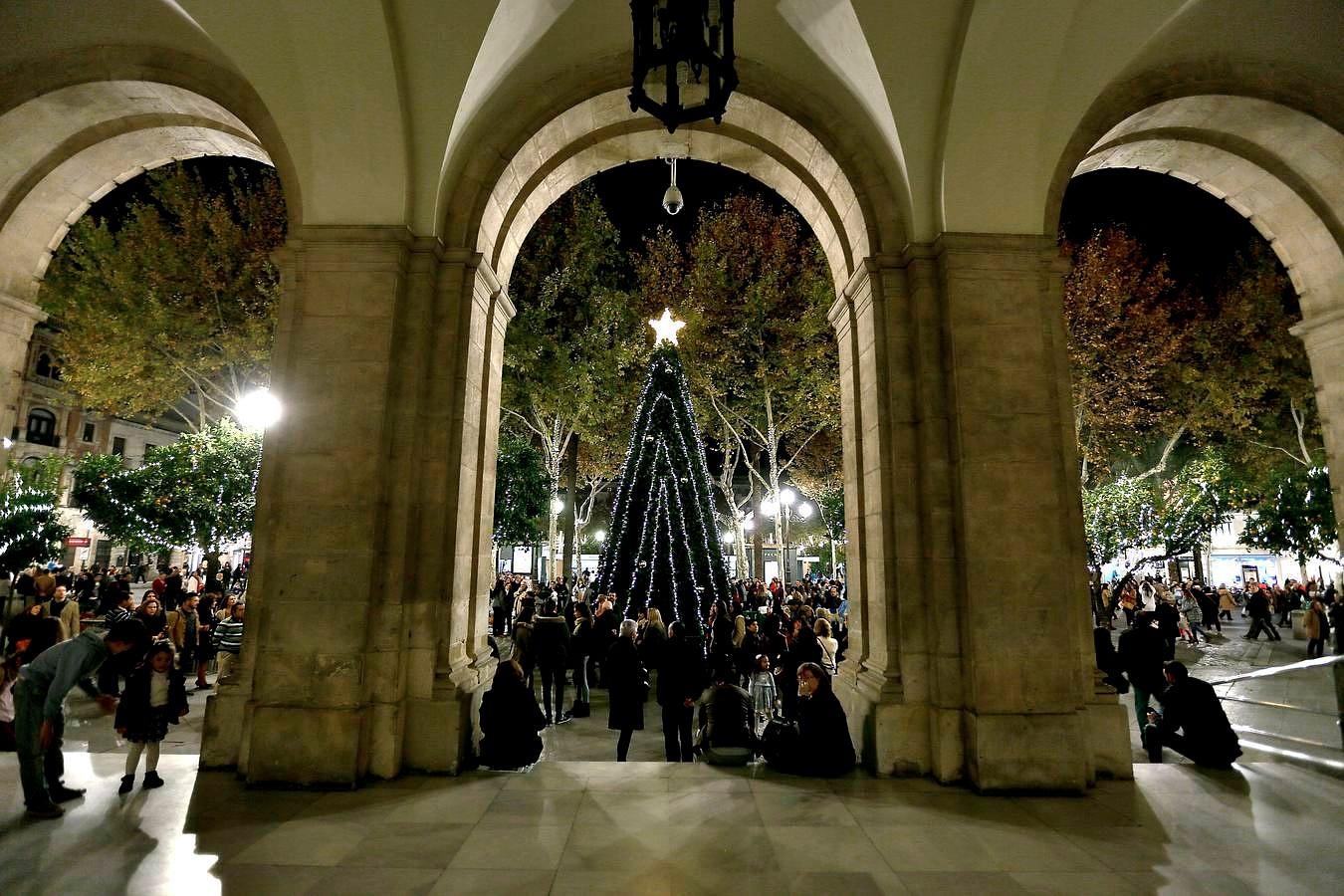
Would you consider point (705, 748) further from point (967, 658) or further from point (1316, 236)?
point (1316, 236)

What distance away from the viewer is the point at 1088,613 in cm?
568

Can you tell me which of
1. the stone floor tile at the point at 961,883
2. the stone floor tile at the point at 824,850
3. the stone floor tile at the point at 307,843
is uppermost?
the stone floor tile at the point at 824,850

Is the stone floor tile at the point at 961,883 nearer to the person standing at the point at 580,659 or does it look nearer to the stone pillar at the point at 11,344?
the person standing at the point at 580,659

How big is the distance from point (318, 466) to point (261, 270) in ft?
45.7

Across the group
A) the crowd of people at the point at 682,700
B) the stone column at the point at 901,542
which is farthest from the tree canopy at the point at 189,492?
the stone column at the point at 901,542

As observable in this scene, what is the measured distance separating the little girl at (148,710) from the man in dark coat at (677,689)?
405 centimetres

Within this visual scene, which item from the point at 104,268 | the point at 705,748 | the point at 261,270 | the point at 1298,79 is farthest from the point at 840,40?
the point at 104,268

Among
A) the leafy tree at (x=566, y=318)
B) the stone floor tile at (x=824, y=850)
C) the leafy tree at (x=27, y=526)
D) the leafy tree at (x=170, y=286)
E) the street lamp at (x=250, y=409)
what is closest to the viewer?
the stone floor tile at (x=824, y=850)

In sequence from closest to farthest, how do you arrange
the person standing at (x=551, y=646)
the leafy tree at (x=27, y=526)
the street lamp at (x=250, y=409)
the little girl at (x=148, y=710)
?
the little girl at (x=148, y=710) → the person standing at (x=551, y=646) → the leafy tree at (x=27, y=526) → the street lamp at (x=250, y=409)

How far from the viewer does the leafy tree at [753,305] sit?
19375 millimetres

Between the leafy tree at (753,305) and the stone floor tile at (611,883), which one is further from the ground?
the leafy tree at (753,305)

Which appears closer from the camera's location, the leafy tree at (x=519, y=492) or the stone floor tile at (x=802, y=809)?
the stone floor tile at (x=802, y=809)

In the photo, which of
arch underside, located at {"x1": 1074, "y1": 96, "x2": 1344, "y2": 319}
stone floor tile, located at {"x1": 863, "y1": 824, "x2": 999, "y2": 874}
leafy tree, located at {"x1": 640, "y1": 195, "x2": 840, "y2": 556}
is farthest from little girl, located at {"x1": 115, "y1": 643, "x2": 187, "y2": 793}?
leafy tree, located at {"x1": 640, "y1": 195, "x2": 840, "y2": 556}

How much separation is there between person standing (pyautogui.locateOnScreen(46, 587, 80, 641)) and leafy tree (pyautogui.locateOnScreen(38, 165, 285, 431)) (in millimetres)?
8156
